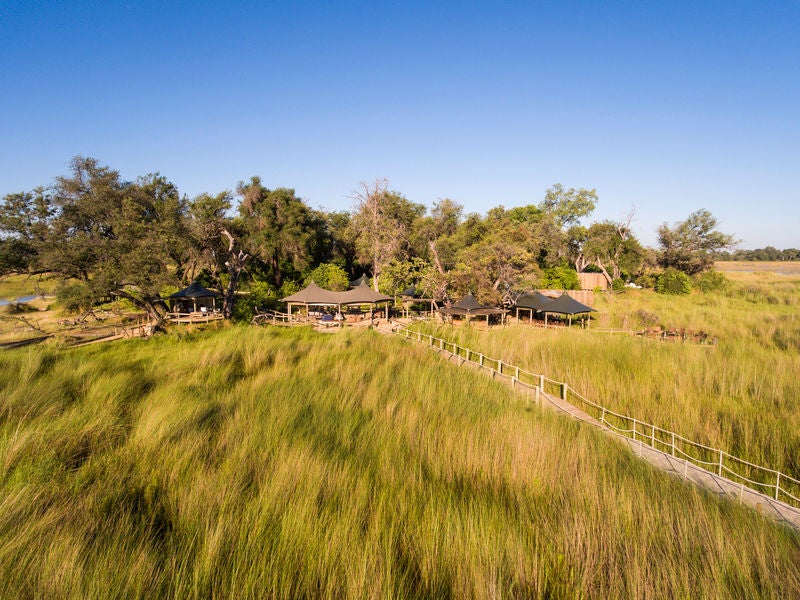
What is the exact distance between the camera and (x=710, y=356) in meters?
10.6

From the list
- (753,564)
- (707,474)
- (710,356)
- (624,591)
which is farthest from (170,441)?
(710,356)

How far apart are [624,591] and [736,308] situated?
30583 millimetres

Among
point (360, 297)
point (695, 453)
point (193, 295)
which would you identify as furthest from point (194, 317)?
point (695, 453)

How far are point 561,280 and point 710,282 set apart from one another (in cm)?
1438

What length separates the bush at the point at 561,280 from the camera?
113 ft

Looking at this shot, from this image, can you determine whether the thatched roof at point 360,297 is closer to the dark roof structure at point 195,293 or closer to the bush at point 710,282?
the dark roof structure at point 195,293

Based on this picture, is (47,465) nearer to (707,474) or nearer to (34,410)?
(34,410)

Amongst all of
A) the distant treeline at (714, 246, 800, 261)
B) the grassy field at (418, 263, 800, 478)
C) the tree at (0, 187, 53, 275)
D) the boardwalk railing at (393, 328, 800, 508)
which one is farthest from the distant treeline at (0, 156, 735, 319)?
the distant treeline at (714, 246, 800, 261)

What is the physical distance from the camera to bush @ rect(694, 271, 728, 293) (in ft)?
106

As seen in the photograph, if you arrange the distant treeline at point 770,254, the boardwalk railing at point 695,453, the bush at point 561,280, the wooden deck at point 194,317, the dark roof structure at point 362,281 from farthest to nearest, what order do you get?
the distant treeline at point 770,254 < the bush at point 561,280 < the dark roof structure at point 362,281 < the wooden deck at point 194,317 < the boardwalk railing at point 695,453

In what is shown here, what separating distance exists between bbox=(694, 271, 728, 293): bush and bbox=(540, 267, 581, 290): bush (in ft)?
38.2

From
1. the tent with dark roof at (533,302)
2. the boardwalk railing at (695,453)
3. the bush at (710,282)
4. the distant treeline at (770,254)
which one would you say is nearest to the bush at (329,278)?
the tent with dark roof at (533,302)

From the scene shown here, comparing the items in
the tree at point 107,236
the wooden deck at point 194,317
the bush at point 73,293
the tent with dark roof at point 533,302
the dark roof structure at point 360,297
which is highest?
the tree at point 107,236

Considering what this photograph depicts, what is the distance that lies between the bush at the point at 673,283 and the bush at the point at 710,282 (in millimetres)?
872
